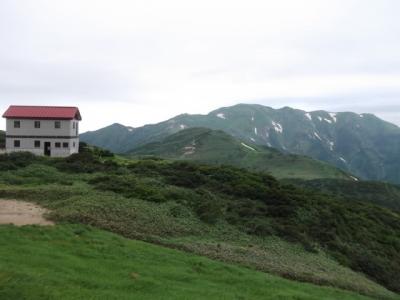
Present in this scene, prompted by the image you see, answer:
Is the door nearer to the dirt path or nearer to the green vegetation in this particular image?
the dirt path

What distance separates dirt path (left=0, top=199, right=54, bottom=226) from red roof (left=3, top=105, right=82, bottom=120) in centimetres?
3168

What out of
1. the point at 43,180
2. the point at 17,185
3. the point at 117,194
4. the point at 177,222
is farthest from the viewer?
the point at 43,180

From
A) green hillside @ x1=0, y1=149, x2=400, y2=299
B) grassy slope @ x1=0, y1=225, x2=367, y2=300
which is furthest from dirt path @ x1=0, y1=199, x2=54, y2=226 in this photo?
grassy slope @ x1=0, y1=225, x2=367, y2=300

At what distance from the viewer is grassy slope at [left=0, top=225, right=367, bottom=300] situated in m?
16.8

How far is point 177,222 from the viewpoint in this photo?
32344mm

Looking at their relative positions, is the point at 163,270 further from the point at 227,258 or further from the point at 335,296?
the point at 335,296

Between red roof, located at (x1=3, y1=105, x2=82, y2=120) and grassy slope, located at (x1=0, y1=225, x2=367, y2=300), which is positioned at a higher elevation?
red roof, located at (x1=3, y1=105, x2=82, y2=120)

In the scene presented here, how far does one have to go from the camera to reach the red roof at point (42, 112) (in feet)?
207

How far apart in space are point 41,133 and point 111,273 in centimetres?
4783

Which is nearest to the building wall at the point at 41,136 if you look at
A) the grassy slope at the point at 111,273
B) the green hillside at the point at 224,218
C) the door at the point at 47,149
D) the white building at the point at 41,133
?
the white building at the point at 41,133

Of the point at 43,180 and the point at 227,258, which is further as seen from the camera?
the point at 43,180

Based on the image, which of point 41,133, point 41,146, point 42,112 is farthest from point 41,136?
point 42,112

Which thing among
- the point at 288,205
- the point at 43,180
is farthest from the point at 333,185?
the point at 43,180

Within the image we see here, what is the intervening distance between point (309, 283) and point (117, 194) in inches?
693
